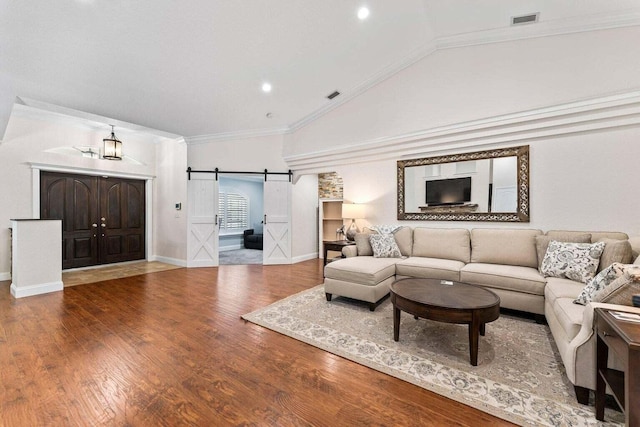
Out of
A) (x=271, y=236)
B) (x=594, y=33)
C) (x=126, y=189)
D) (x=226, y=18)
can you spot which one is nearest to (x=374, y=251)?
(x=271, y=236)

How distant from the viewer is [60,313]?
3365 mm

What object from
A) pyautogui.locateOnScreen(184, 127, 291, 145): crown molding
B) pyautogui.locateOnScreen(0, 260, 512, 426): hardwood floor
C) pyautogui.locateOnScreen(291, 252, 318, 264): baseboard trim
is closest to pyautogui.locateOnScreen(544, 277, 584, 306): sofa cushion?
pyautogui.locateOnScreen(0, 260, 512, 426): hardwood floor

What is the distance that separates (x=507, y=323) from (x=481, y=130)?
2.72 meters

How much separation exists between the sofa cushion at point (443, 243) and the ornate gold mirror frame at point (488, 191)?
0.36 meters

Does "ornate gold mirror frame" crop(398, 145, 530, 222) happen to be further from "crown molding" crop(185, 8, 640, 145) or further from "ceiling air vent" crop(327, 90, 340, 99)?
"ceiling air vent" crop(327, 90, 340, 99)

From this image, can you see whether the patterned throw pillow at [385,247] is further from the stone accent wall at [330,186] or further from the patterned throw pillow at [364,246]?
the stone accent wall at [330,186]

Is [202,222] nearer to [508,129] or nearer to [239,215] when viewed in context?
[239,215]

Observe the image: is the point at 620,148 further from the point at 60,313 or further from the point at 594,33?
the point at 60,313

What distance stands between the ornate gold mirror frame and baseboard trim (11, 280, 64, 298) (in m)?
5.80

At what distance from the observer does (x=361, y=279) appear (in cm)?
344

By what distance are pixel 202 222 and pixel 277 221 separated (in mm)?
1726

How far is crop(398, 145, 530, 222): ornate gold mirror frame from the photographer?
3855 mm

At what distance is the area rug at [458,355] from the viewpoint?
68.9 inches

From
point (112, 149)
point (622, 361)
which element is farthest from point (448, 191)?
point (112, 149)
